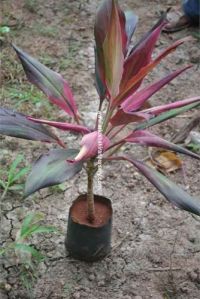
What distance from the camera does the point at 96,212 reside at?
1787 mm

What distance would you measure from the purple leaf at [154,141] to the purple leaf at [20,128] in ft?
0.76

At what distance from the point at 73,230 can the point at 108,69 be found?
568 mm

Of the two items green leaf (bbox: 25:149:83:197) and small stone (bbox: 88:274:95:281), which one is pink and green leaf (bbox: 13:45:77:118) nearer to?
green leaf (bbox: 25:149:83:197)

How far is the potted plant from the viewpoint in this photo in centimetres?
138

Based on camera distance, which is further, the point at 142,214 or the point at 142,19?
the point at 142,19

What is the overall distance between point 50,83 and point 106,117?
205 mm

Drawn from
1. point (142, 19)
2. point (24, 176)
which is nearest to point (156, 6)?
point (142, 19)

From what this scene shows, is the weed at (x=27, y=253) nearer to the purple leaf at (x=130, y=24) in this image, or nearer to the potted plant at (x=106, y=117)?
the potted plant at (x=106, y=117)

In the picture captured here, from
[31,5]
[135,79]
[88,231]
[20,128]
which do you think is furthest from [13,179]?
[31,5]

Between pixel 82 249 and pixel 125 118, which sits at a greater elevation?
pixel 125 118

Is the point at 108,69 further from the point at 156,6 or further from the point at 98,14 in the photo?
the point at 156,6

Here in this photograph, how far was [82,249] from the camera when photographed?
1771 millimetres

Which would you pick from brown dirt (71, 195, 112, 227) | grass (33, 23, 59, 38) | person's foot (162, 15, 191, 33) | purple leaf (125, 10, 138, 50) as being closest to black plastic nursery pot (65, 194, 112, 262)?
brown dirt (71, 195, 112, 227)

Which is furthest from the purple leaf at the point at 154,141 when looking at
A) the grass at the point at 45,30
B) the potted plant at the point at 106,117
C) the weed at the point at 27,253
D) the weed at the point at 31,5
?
the weed at the point at 31,5
